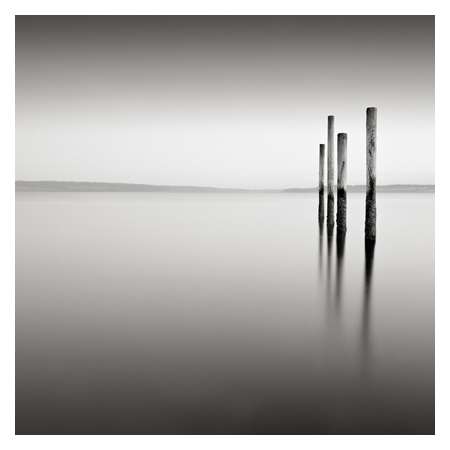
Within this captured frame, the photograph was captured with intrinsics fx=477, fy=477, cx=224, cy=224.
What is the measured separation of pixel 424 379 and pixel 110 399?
229 centimetres

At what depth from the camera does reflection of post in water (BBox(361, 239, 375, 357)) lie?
14.9ft

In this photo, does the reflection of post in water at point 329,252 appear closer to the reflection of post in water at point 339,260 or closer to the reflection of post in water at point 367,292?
the reflection of post in water at point 339,260

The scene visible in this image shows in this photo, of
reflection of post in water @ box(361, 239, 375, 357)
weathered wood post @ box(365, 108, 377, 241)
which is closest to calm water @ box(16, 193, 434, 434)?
reflection of post in water @ box(361, 239, 375, 357)

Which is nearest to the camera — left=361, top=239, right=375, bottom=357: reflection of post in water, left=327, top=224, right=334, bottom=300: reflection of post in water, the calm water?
the calm water

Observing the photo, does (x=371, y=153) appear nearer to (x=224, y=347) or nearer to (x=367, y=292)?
(x=367, y=292)

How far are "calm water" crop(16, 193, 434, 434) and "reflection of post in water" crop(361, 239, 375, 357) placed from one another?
0.04 m

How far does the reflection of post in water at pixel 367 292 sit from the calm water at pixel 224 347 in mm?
36

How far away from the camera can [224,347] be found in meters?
4.24

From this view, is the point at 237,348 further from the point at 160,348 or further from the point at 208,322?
the point at 208,322

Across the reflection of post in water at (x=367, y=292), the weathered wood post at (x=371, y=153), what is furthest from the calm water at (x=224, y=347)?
the weathered wood post at (x=371, y=153)

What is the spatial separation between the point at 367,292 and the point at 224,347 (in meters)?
3.34

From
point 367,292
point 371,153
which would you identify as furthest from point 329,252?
point 367,292

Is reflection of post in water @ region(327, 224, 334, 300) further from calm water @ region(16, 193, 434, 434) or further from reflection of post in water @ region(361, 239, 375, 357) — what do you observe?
reflection of post in water @ region(361, 239, 375, 357)

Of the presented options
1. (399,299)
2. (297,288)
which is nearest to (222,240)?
(297,288)
